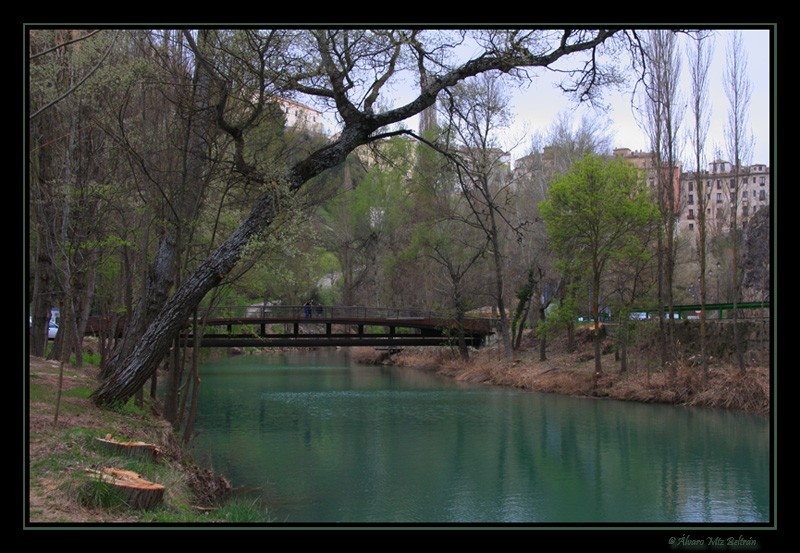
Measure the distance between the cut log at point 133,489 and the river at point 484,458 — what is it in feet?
10.3

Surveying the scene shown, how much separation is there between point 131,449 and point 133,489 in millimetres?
2031

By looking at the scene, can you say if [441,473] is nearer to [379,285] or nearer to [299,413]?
[299,413]

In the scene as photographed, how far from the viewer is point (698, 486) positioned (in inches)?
468

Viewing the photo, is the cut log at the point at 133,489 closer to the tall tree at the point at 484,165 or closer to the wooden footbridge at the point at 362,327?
the tall tree at the point at 484,165

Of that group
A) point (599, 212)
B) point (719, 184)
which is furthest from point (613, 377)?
point (719, 184)

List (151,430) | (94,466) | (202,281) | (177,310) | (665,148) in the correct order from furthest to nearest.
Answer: (665,148)
(177,310)
(202,281)
(151,430)
(94,466)

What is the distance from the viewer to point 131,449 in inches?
326

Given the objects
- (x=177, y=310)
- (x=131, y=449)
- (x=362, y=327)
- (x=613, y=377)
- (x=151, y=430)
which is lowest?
(x=613, y=377)

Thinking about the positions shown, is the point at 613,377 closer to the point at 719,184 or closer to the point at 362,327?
the point at 719,184
